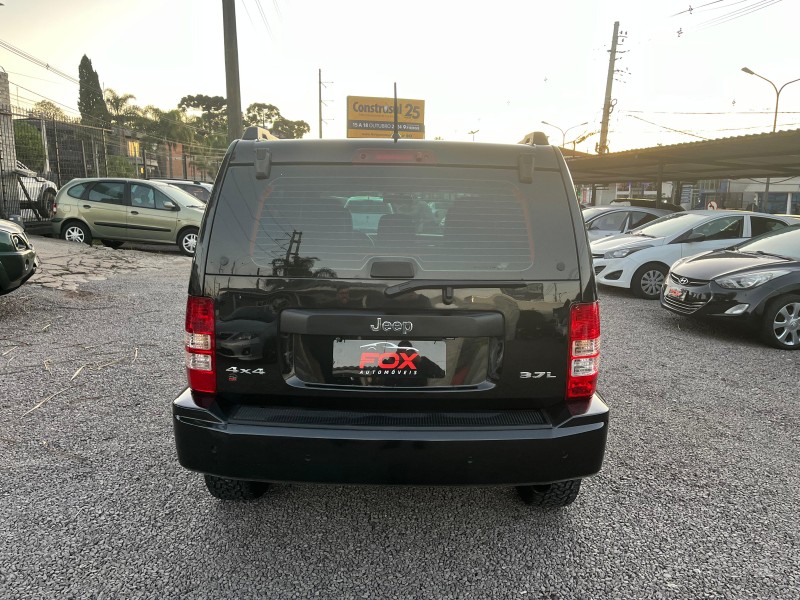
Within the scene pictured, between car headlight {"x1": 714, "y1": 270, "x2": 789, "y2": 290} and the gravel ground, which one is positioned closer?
the gravel ground

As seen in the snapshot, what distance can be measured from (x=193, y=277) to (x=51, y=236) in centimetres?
1389

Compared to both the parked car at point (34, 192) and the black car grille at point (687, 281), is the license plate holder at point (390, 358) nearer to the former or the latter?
→ the black car grille at point (687, 281)

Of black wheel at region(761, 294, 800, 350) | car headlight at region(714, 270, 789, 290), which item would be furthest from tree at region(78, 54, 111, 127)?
black wheel at region(761, 294, 800, 350)

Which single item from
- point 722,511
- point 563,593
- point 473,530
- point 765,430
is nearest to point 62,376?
point 473,530

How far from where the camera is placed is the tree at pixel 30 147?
16266mm

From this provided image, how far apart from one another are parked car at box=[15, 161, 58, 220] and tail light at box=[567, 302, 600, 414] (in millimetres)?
14987

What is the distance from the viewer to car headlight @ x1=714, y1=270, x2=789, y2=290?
6449 millimetres

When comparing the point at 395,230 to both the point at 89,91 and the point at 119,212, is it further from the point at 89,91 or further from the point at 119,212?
the point at 89,91

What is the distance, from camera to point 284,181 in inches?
94.0

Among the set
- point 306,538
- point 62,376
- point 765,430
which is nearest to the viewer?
point 306,538

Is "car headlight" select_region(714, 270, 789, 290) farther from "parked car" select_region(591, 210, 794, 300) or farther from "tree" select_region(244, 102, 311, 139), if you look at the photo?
"tree" select_region(244, 102, 311, 139)

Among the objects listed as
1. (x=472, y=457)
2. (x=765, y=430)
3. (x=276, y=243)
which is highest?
(x=276, y=243)

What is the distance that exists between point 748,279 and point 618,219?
664 cm

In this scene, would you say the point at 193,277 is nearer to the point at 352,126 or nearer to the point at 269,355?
the point at 269,355
